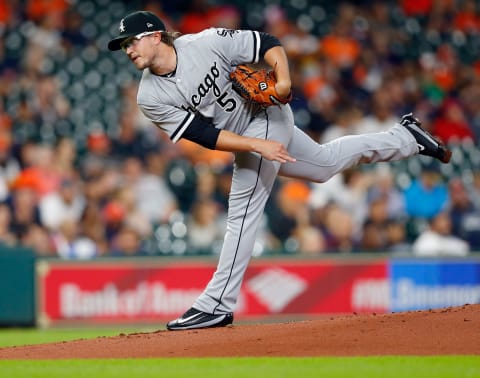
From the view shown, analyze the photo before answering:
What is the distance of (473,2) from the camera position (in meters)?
15.5

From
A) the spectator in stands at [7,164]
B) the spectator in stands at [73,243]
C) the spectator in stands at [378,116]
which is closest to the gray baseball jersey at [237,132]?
the spectator in stands at [73,243]

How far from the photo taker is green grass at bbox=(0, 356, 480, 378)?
200 inches

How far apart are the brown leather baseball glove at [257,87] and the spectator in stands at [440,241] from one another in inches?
207

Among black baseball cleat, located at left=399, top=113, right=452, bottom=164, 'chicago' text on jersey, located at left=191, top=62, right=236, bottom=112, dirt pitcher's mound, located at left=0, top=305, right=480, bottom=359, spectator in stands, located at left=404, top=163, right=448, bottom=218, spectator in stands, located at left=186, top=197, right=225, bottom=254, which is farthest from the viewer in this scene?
spectator in stands, located at left=404, top=163, right=448, bottom=218

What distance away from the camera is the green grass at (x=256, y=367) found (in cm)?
508

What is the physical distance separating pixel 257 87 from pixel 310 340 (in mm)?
1534

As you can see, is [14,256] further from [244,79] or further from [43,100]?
[244,79]

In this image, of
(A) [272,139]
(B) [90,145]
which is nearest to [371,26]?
(B) [90,145]

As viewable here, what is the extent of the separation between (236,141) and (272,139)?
1.44 ft

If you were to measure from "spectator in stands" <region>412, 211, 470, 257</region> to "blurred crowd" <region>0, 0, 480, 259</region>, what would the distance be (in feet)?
0.05

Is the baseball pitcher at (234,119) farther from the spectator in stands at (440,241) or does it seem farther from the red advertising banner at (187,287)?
the spectator in stands at (440,241)

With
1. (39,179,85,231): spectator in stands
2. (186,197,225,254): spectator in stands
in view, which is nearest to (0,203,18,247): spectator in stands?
(39,179,85,231): spectator in stands

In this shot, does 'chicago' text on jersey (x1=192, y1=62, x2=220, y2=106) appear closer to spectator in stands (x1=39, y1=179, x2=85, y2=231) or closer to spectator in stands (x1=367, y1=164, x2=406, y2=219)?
spectator in stands (x1=39, y1=179, x2=85, y2=231)

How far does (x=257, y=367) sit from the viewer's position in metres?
5.38
